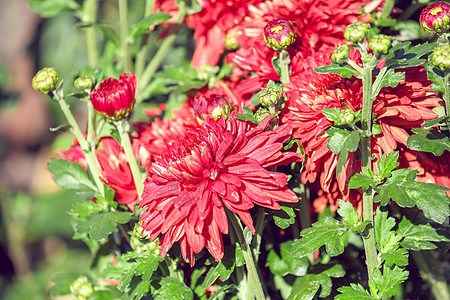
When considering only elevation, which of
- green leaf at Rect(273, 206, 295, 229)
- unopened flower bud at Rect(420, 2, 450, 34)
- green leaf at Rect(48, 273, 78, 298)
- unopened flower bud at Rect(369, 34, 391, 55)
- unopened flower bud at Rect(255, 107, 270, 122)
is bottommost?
green leaf at Rect(48, 273, 78, 298)

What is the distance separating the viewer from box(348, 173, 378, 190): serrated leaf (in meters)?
0.61

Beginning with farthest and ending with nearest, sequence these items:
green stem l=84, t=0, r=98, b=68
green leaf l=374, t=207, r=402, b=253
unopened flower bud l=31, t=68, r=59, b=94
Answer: green stem l=84, t=0, r=98, b=68 < unopened flower bud l=31, t=68, r=59, b=94 < green leaf l=374, t=207, r=402, b=253

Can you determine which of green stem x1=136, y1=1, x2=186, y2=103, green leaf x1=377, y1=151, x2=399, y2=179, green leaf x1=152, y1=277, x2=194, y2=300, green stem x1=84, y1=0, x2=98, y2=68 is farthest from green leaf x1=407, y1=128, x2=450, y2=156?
green stem x1=84, y1=0, x2=98, y2=68

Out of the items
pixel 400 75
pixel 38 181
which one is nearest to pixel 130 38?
pixel 400 75

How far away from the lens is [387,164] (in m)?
0.62

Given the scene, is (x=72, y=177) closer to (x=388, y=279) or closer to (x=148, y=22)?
(x=148, y=22)

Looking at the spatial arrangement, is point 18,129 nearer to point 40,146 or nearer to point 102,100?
point 40,146

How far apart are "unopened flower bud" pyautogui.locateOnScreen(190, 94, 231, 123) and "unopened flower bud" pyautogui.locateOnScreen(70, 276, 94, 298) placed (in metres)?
0.33

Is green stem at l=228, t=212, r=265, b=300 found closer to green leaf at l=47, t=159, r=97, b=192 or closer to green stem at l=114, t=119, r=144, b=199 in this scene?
green stem at l=114, t=119, r=144, b=199

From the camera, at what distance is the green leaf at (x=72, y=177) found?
2.71 ft

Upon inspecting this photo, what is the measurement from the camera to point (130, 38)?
1002 mm

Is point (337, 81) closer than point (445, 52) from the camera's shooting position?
No

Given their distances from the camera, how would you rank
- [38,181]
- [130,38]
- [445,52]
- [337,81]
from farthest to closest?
[38,181]
[130,38]
[337,81]
[445,52]

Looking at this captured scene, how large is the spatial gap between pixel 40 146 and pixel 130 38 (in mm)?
2513
